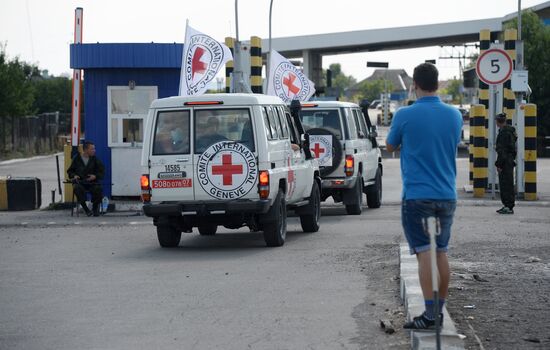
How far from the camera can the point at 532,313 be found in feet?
31.0

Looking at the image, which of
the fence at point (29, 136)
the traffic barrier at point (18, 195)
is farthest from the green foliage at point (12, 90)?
the traffic barrier at point (18, 195)

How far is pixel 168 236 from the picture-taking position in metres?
15.7

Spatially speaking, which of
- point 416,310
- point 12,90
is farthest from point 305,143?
point 12,90

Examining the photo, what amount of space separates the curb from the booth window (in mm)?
11988

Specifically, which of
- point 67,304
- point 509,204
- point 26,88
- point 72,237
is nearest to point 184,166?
point 72,237

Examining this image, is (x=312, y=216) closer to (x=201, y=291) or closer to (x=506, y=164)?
(x=506, y=164)

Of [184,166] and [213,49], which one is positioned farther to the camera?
[213,49]

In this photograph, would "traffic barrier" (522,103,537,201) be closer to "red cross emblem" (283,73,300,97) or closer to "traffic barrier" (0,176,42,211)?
"red cross emblem" (283,73,300,97)

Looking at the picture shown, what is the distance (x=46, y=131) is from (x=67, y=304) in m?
52.7

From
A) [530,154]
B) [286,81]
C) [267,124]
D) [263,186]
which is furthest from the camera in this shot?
[286,81]

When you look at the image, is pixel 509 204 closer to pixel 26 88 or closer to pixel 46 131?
pixel 26 88

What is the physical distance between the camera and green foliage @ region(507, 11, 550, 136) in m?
55.0

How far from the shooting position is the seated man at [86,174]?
2148 cm

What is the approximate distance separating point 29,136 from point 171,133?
1742 inches
